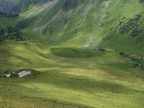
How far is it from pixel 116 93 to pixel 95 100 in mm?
19459

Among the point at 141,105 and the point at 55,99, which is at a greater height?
the point at 55,99

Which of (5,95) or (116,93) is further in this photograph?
(116,93)

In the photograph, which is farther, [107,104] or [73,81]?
[73,81]

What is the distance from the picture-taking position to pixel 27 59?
138000 mm

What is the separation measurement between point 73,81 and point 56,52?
10784 cm

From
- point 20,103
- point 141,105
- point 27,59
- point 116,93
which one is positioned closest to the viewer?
point 20,103

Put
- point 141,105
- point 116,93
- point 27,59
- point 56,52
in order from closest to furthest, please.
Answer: point 141,105 < point 116,93 < point 27,59 < point 56,52

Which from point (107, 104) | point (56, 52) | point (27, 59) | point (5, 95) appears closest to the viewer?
point (5, 95)

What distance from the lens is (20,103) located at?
52688 mm

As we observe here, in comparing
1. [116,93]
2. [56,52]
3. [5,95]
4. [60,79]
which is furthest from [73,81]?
[56,52]

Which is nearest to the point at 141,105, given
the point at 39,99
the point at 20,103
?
the point at 39,99

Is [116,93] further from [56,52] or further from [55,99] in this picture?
[56,52]

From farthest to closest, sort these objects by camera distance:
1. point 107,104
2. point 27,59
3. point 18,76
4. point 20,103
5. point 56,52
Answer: point 56,52 → point 27,59 → point 18,76 → point 107,104 → point 20,103

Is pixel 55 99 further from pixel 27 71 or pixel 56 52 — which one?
pixel 56 52
